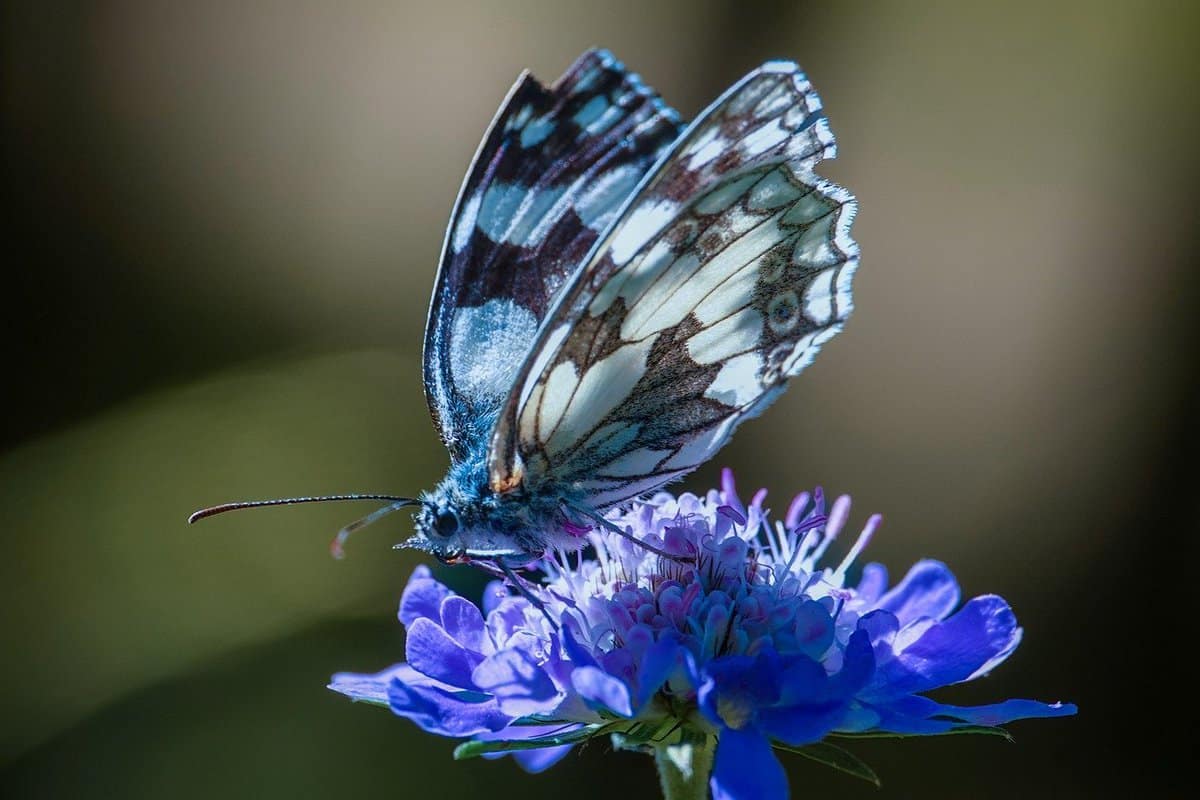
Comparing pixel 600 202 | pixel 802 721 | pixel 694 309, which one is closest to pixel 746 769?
pixel 802 721

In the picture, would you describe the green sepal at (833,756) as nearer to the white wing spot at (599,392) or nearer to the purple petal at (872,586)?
the purple petal at (872,586)

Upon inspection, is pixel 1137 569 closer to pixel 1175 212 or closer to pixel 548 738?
pixel 1175 212

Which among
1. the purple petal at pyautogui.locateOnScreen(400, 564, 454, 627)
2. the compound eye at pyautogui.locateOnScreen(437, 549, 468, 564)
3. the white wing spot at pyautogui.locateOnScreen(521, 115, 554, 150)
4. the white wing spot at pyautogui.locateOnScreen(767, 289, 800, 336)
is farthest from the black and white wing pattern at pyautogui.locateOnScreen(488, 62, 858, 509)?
the white wing spot at pyautogui.locateOnScreen(521, 115, 554, 150)

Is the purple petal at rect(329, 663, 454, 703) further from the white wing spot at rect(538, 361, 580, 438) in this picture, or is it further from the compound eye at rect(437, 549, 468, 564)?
the white wing spot at rect(538, 361, 580, 438)

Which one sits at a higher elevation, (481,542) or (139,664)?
(481,542)

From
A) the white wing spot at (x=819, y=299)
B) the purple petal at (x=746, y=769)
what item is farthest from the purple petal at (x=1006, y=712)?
the white wing spot at (x=819, y=299)

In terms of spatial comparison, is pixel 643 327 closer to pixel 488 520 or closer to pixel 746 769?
pixel 488 520

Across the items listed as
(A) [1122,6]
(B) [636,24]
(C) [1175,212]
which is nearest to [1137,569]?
(C) [1175,212]
